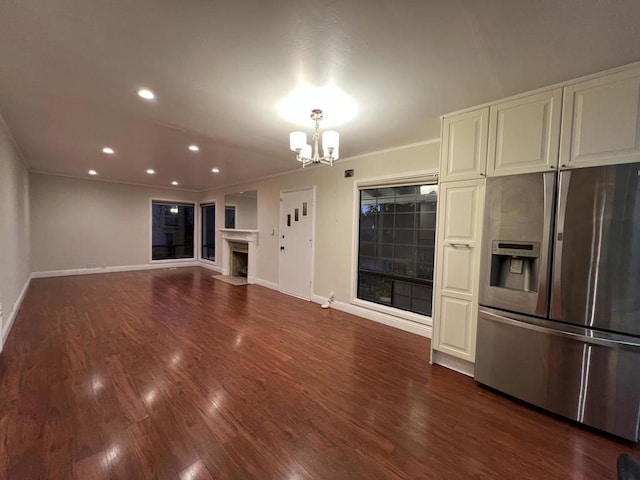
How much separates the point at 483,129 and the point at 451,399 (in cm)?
231

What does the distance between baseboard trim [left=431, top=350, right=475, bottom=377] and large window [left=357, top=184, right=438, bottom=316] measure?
88cm

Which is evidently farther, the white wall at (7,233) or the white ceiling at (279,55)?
the white wall at (7,233)

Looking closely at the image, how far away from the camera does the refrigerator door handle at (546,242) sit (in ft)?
6.61

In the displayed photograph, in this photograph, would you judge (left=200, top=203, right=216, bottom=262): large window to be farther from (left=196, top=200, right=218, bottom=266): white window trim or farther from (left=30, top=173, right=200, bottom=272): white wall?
(left=30, top=173, right=200, bottom=272): white wall

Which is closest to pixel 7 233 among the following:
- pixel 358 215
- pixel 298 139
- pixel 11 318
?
pixel 11 318

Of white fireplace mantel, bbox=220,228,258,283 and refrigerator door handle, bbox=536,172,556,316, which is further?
white fireplace mantel, bbox=220,228,258,283

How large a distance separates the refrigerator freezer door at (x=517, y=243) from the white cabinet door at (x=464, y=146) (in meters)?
0.22

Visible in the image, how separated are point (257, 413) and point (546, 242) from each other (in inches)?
98.1

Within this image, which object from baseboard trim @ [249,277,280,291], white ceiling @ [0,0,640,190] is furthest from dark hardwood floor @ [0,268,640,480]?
white ceiling @ [0,0,640,190]

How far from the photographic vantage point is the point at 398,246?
4082 millimetres

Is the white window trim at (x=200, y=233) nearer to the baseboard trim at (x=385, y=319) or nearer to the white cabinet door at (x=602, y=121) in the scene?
the baseboard trim at (x=385, y=319)

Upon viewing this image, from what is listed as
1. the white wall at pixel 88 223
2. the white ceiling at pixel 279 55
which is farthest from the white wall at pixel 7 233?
the white wall at pixel 88 223

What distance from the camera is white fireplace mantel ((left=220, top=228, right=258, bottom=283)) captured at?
628 centimetres

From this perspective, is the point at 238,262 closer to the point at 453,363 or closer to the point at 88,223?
the point at 88,223
